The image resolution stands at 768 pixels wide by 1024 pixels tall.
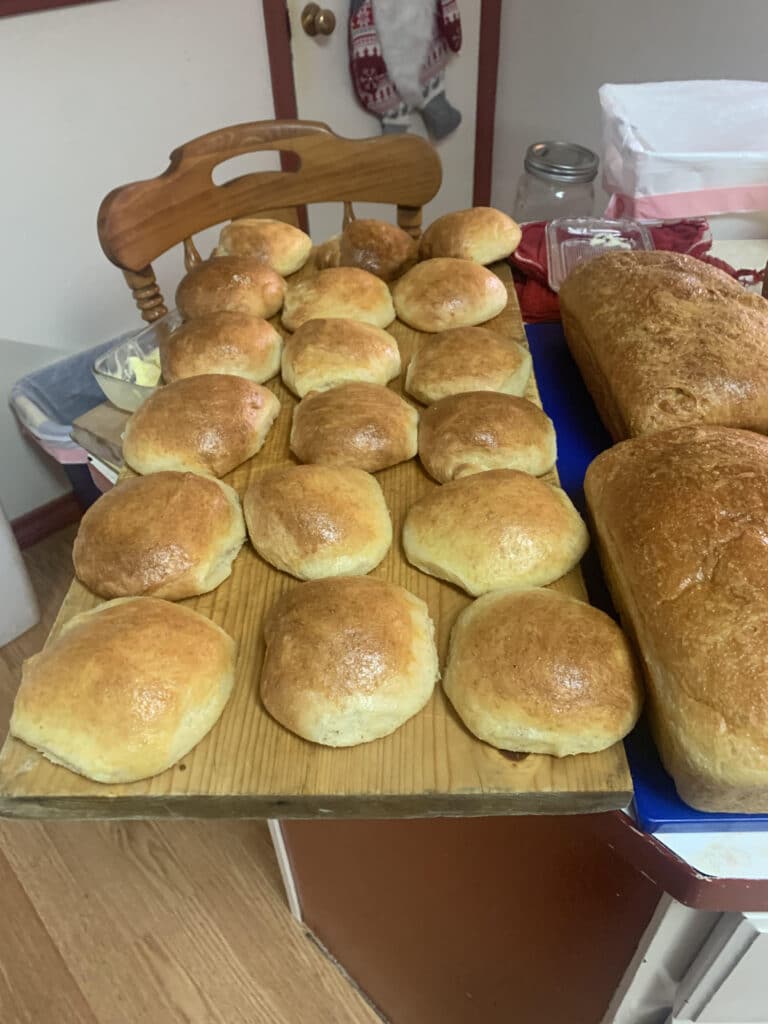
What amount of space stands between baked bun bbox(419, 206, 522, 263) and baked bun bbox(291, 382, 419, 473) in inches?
17.0

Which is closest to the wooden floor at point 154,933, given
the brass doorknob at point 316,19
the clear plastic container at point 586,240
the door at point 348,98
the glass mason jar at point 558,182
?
the clear plastic container at point 586,240

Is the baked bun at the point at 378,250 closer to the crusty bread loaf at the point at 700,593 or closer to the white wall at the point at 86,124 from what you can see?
the crusty bread loaf at the point at 700,593

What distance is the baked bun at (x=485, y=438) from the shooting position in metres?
0.87

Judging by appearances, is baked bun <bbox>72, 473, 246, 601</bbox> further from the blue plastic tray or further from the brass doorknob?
the brass doorknob

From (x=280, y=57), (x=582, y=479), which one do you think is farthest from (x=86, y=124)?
(x=582, y=479)

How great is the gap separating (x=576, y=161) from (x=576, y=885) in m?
1.43

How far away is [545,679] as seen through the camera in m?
0.64

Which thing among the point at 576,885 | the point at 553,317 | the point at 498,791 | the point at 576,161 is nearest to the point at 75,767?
the point at 498,791

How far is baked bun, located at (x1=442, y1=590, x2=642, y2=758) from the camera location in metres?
0.63

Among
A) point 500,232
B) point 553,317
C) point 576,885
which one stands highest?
point 500,232

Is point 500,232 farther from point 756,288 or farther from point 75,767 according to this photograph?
point 75,767

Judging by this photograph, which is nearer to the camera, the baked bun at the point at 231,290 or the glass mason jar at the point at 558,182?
the baked bun at the point at 231,290

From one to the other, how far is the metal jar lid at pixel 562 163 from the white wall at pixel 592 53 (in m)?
0.79

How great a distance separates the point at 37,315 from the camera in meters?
1.98
